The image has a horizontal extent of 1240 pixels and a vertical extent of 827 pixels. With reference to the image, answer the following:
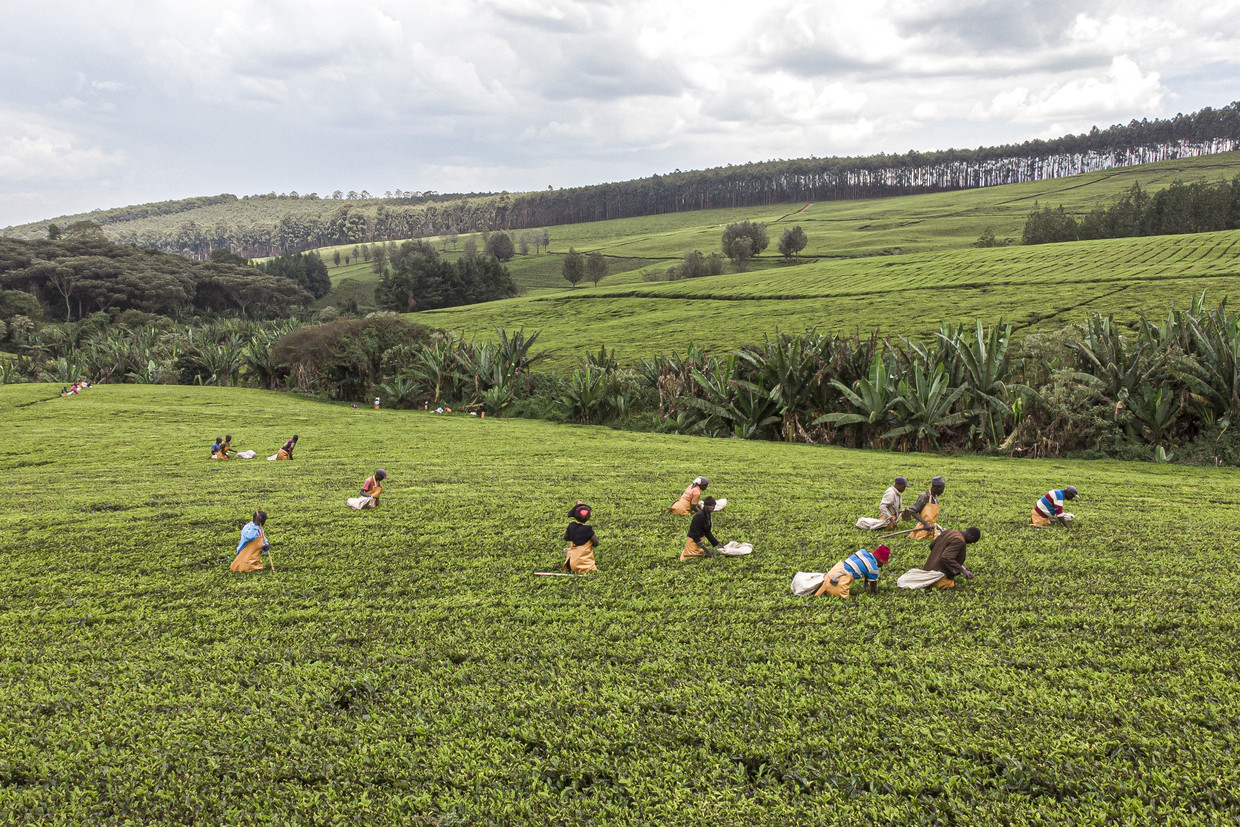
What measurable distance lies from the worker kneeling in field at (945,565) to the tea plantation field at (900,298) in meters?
25.0

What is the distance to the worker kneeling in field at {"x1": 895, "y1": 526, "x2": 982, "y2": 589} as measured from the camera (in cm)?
728

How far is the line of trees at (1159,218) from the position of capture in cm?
6494

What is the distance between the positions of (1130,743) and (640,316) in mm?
50758

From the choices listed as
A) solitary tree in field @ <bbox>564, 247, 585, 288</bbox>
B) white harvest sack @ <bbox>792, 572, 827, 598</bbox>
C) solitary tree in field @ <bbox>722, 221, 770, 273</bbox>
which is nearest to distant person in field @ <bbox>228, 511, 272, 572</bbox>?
white harvest sack @ <bbox>792, 572, 827, 598</bbox>

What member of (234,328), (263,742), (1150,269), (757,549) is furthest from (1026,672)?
(234,328)

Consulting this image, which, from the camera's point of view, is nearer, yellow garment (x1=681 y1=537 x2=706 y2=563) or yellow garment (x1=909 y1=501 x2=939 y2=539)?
yellow garment (x1=681 y1=537 x2=706 y2=563)

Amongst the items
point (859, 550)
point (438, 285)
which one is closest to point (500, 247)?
point (438, 285)

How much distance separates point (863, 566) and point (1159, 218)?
8109cm

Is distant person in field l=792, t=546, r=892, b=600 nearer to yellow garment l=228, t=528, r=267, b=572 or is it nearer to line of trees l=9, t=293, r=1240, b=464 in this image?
yellow garment l=228, t=528, r=267, b=572

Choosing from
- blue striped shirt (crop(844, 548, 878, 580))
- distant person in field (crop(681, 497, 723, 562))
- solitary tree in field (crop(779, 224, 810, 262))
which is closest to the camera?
blue striped shirt (crop(844, 548, 878, 580))

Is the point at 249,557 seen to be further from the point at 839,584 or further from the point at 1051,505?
the point at 1051,505

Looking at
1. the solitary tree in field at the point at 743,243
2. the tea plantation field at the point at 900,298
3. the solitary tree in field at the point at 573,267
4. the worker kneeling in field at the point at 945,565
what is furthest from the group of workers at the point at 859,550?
the solitary tree in field at the point at 573,267

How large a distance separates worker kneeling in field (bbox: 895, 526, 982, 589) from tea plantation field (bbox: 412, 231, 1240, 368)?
24963mm

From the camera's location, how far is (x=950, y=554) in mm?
7293
